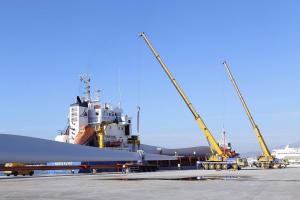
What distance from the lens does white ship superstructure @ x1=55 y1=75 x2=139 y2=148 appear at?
75938 mm

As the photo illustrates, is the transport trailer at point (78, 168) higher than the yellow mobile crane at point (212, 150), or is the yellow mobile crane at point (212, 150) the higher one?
the yellow mobile crane at point (212, 150)

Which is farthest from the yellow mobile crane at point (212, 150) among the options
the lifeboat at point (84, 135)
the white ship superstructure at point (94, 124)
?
the lifeboat at point (84, 135)

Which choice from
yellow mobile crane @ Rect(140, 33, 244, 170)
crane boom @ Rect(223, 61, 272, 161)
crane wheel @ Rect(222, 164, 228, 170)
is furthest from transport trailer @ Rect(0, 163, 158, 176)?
crane boom @ Rect(223, 61, 272, 161)

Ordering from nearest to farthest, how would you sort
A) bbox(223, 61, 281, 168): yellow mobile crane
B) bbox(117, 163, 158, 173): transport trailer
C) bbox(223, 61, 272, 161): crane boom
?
bbox(117, 163, 158, 173): transport trailer, bbox(223, 61, 281, 168): yellow mobile crane, bbox(223, 61, 272, 161): crane boom

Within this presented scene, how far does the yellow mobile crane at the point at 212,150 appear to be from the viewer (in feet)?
238

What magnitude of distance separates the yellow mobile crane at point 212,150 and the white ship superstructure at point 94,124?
489 inches

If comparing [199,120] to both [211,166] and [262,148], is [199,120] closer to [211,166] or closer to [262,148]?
[211,166]

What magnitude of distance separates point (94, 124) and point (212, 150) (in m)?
23.8

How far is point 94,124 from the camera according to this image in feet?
254

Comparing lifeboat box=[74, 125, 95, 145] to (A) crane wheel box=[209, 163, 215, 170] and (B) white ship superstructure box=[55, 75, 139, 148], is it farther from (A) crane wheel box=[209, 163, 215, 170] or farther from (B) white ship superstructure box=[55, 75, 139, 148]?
(A) crane wheel box=[209, 163, 215, 170]

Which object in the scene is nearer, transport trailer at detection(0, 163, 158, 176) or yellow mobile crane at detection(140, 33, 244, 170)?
transport trailer at detection(0, 163, 158, 176)

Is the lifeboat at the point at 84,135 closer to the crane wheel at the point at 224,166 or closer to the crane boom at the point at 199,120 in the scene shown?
the crane boom at the point at 199,120

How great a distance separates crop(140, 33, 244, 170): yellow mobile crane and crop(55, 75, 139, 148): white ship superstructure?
1241 centimetres

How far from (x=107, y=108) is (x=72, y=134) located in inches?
351
